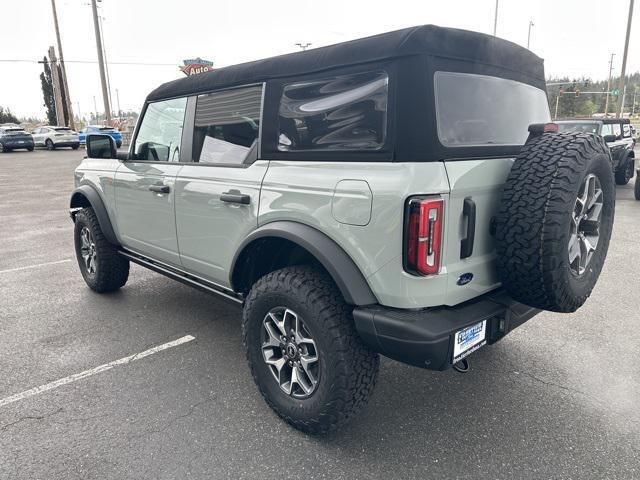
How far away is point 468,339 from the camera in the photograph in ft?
7.41

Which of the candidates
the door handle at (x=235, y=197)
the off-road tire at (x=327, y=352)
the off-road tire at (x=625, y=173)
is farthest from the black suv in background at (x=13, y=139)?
the off-road tire at (x=327, y=352)

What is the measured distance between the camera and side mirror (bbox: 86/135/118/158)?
14.1ft

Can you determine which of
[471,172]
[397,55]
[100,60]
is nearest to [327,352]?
[471,172]

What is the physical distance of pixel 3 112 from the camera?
164 ft

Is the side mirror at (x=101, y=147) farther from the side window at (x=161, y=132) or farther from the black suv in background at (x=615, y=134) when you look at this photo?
the black suv in background at (x=615, y=134)

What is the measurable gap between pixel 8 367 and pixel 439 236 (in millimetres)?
3100

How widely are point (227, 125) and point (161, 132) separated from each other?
0.92 meters

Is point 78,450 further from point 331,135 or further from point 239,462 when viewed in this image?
point 331,135

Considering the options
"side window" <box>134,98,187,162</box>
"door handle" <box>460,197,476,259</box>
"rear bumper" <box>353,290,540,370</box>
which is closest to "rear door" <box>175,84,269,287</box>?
"side window" <box>134,98,187,162</box>

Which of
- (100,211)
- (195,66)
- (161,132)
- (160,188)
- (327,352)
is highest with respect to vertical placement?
(195,66)

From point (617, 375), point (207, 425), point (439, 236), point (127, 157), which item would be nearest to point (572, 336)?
point (617, 375)

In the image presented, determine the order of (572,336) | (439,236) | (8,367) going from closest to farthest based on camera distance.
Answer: (439,236)
(8,367)
(572,336)

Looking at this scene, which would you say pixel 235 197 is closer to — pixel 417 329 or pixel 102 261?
pixel 417 329

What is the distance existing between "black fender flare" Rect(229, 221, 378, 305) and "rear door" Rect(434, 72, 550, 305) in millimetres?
397
